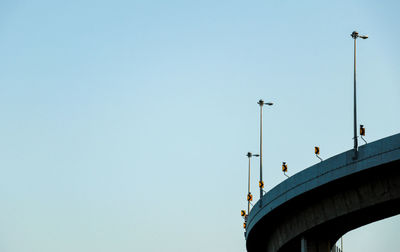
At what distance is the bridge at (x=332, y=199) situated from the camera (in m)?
47.5

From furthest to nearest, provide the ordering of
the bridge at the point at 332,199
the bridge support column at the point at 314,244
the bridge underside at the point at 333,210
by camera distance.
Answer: the bridge support column at the point at 314,244 < the bridge underside at the point at 333,210 < the bridge at the point at 332,199

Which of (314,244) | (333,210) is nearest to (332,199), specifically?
(333,210)

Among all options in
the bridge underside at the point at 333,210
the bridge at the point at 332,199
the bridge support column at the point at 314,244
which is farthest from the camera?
the bridge support column at the point at 314,244

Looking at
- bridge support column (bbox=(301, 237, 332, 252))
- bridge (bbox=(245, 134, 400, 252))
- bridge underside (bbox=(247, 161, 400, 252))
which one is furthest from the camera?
bridge support column (bbox=(301, 237, 332, 252))

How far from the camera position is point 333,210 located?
173ft

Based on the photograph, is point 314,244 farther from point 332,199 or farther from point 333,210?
point 332,199

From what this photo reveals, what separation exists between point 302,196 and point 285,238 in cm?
669

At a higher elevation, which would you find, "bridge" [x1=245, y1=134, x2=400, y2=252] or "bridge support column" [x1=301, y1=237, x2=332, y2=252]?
"bridge" [x1=245, y1=134, x2=400, y2=252]

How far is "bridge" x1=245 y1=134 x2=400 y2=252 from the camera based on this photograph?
47531 millimetres

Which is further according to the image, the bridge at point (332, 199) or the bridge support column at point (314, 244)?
the bridge support column at point (314, 244)

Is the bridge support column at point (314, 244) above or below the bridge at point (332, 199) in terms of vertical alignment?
below

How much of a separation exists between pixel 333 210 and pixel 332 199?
0.69 metres

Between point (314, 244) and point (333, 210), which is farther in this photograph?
point (314, 244)

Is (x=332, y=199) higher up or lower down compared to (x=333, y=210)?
higher up
